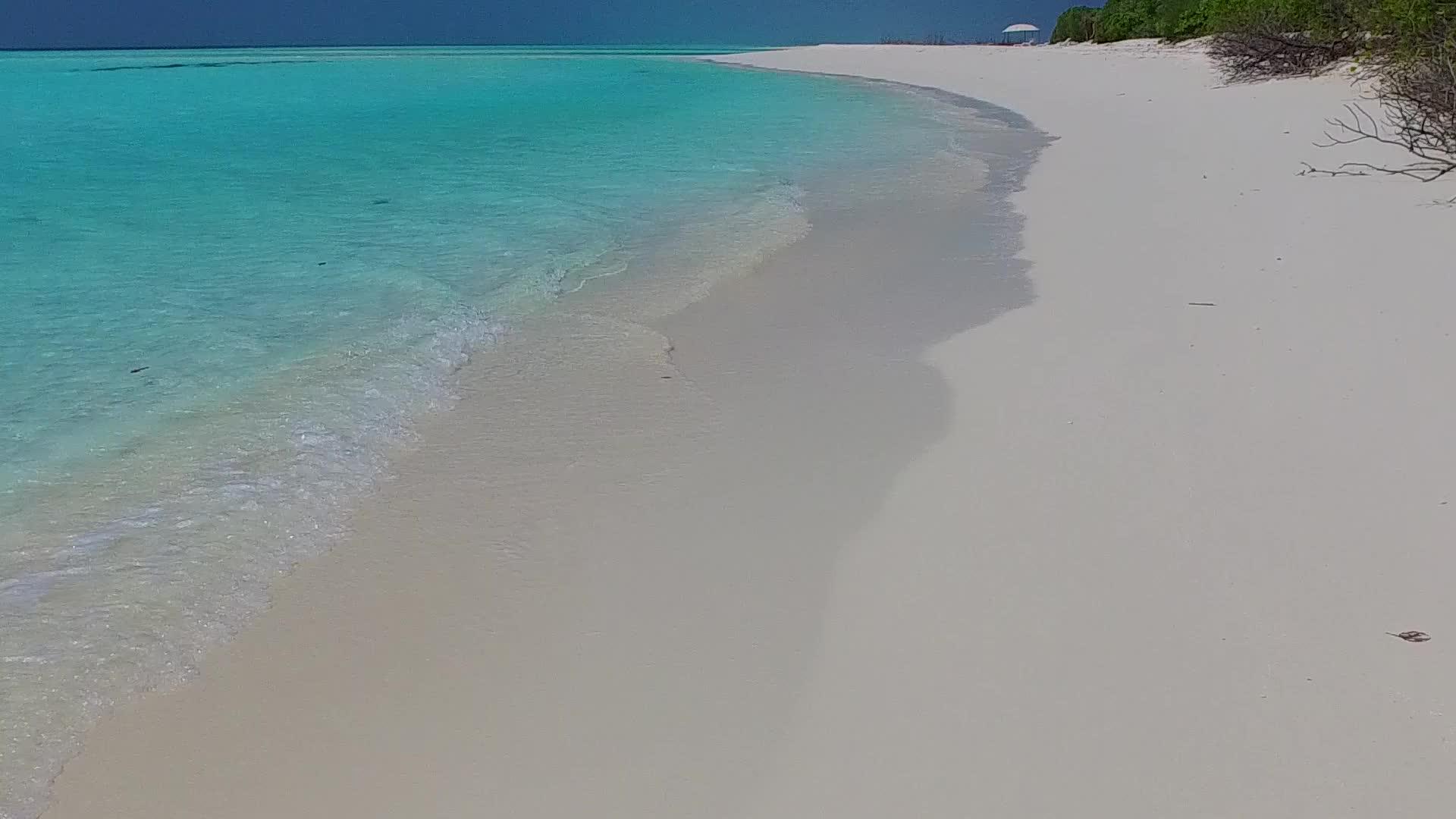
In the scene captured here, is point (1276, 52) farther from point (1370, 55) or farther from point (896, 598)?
point (896, 598)

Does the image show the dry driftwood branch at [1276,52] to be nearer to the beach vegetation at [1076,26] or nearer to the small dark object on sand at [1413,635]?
the small dark object on sand at [1413,635]

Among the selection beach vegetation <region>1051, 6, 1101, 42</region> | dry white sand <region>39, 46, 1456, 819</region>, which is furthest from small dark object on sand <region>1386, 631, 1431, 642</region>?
beach vegetation <region>1051, 6, 1101, 42</region>

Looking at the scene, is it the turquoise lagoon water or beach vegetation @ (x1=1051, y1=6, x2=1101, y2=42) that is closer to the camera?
the turquoise lagoon water

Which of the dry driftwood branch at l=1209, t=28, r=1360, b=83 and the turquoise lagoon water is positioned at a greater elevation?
the dry driftwood branch at l=1209, t=28, r=1360, b=83

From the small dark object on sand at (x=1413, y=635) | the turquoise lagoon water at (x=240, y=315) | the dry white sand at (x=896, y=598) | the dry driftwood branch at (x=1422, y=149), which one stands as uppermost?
the dry driftwood branch at (x=1422, y=149)

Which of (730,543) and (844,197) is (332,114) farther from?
(730,543)

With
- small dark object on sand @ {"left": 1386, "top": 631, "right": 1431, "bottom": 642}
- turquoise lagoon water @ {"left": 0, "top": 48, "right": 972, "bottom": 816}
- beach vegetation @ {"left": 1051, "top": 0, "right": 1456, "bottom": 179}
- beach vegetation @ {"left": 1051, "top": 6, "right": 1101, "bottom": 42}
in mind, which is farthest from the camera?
beach vegetation @ {"left": 1051, "top": 6, "right": 1101, "bottom": 42}

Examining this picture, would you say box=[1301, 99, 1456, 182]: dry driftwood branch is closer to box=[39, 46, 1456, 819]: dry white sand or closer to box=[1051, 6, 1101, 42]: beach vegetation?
box=[39, 46, 1456, 819]: dry white sand

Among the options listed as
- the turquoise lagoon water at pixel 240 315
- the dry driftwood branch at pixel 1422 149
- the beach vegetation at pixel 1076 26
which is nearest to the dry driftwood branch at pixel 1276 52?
the turquoise lagoon water at pixel 240 315
